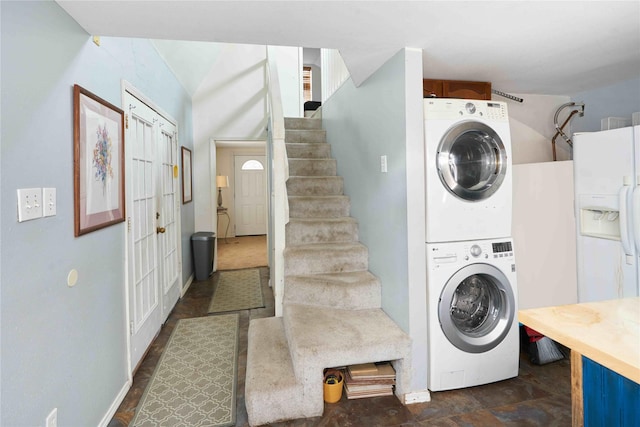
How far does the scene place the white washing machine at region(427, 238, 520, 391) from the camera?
80.8 inches

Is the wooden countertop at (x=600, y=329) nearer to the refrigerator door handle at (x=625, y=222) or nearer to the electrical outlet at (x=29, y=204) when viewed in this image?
the refrigerator door handle at (x=625, y=222)

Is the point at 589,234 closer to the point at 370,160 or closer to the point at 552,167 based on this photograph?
the point at 552,167

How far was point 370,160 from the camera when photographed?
2654 mm

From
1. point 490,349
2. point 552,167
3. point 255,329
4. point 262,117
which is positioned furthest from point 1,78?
point 262,117

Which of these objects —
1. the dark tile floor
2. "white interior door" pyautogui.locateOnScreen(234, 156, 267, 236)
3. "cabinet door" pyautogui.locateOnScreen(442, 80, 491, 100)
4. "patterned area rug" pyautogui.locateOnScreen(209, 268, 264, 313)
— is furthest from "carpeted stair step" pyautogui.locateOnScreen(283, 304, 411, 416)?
"white interior door" pyautogui.locateOnScreen(234, 156, 267, 236)

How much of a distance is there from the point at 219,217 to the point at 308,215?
18.4 ft

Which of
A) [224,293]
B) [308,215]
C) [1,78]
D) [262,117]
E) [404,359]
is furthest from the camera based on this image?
[262,117]

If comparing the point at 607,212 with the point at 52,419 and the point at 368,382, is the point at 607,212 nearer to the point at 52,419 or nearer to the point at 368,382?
the point at 368,382

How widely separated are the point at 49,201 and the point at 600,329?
80.5 inches

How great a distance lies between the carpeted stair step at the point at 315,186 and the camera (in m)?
3.55

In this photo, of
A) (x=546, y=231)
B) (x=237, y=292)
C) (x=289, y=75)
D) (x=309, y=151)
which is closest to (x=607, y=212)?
(x=546, y=231)

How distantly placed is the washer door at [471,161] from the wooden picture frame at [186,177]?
3.33m

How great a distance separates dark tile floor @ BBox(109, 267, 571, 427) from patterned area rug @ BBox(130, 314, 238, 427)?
74 millimetres

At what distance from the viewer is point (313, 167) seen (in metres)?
3.81
